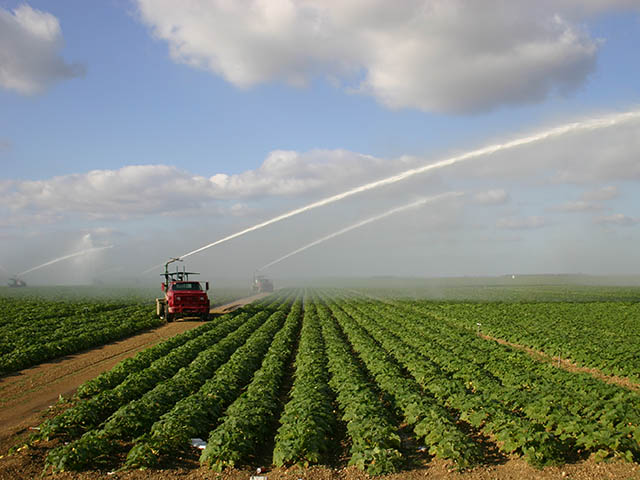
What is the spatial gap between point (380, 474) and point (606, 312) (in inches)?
1575

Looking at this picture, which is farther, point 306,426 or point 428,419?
point 428,419

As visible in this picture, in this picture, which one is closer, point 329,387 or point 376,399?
point 376,399

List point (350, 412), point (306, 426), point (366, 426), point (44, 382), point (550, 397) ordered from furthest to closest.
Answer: point (44, 382), point (550, 397), point (350, 412), point (366, 426), point (306, 426)

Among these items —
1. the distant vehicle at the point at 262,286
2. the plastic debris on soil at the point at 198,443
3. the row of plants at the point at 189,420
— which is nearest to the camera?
the row of plants at the point at 189,420

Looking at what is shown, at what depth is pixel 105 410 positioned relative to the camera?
11281mm

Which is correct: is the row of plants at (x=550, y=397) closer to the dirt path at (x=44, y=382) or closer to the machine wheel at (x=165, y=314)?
the dirt path at (x=44, y=382)

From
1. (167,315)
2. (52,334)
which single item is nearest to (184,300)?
(167,315)

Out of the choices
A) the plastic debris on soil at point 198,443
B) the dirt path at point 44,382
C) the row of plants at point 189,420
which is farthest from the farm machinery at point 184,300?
the plastic debris on soil at point 198,443

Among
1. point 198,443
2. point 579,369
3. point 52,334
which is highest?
point 52,334

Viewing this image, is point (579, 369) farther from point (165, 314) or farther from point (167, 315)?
point (165, 314)

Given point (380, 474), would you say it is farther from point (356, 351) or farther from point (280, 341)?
point (280, 341)

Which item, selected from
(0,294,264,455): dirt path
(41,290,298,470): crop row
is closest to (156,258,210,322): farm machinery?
(0,294,264,455): dirt path

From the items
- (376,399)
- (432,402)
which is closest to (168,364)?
(376,399)

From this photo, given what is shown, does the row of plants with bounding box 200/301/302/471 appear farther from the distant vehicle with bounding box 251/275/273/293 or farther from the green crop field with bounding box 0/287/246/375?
the distant vehicle with bounding box 251/275/273/293
